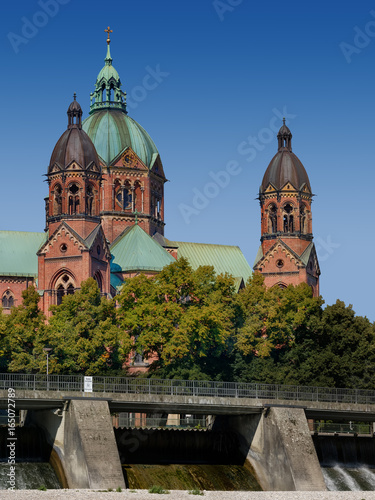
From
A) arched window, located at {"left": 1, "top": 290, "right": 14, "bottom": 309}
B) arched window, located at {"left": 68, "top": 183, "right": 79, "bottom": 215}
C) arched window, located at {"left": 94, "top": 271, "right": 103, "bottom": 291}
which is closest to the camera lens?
arched window, located at {"left": 94, "top": 271, "right": 103, "bottom": 291}

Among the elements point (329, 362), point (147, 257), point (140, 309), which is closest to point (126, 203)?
point (147, 257)

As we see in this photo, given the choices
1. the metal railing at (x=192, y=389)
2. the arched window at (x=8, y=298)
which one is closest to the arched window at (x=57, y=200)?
the arched window at (x=8, y=298)

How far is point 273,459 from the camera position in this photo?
66.3m

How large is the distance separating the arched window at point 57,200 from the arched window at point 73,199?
114 centimetres

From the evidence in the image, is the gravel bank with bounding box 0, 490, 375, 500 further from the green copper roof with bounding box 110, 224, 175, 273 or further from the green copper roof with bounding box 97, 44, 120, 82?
the green copper roof with bounding box 97, 44, 120, 82

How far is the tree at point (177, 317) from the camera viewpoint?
89.9 m

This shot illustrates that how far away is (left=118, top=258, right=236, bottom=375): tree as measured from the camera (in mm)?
89875

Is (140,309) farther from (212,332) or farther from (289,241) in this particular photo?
(289,241)

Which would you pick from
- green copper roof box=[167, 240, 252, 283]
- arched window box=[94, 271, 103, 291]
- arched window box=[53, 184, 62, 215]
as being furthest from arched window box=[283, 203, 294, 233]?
arched window box=[53, 184, 62, 215]

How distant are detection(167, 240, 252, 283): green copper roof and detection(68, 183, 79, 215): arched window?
2123cm

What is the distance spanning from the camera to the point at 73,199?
109m

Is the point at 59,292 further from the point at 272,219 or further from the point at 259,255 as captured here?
the point at 272,219

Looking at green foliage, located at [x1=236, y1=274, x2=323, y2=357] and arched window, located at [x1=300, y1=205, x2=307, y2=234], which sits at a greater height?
arched window, located at [x1=300, y1=205, x2=307, y2=234]

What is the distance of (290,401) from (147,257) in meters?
47.1
